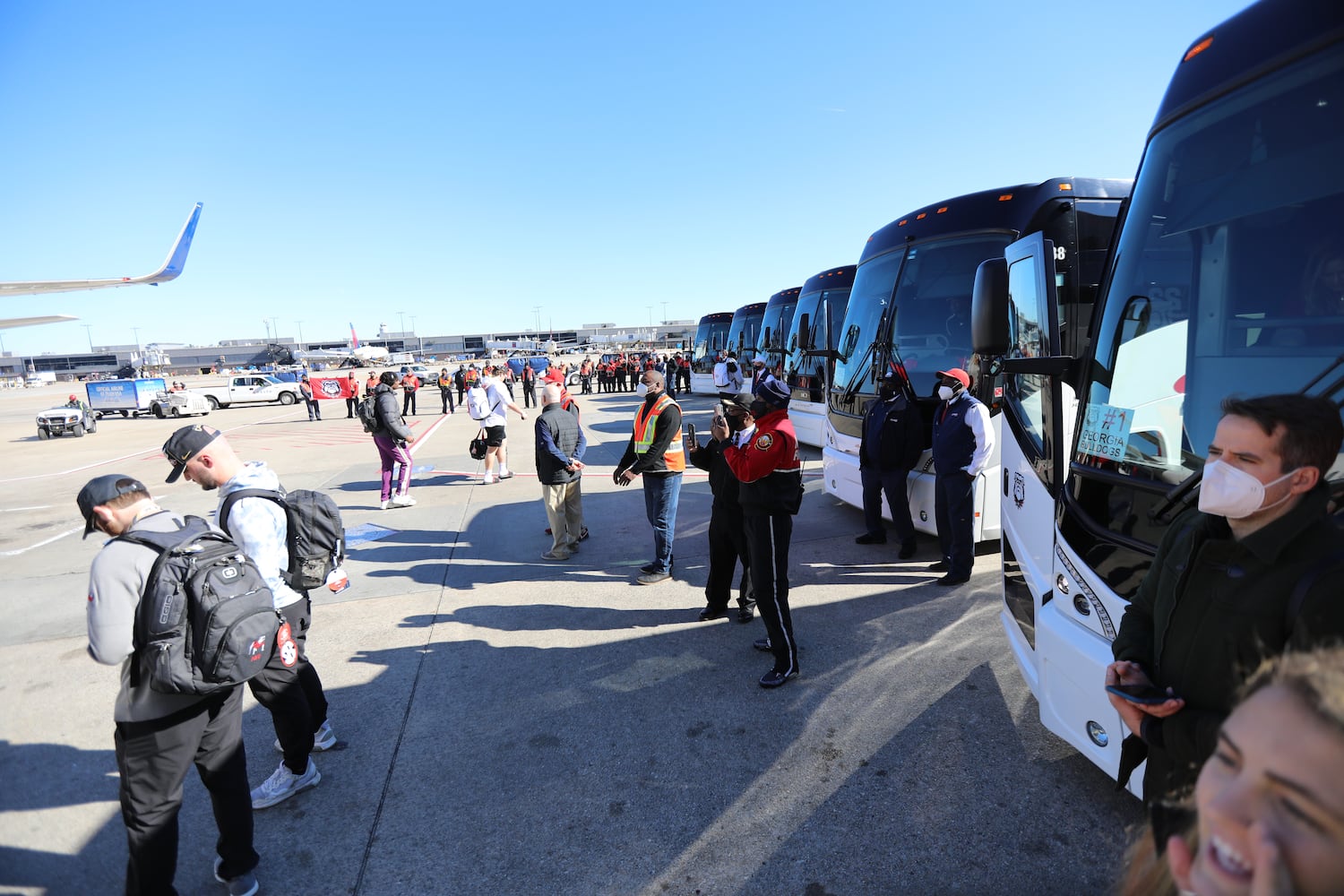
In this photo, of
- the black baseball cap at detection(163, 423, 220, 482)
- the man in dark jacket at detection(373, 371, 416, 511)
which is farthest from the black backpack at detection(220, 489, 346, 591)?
the man in dark jacket at detection(373, 371, 416, 511)

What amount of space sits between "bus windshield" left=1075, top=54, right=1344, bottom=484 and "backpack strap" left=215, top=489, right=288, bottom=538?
3608 mm

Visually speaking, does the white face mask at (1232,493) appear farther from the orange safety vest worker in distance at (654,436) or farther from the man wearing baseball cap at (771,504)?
the orange safety vest worker in distance at (654,436)

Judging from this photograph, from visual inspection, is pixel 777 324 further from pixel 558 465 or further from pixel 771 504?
pixel 771 504

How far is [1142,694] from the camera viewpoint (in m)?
1.62

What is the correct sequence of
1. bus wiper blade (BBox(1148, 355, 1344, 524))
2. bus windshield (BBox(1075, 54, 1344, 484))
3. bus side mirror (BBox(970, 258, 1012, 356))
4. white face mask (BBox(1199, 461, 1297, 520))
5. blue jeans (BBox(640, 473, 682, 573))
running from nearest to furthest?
1. white face mask (BBox(1199, 461, 1297, 520))
2. bus wiper blade (BBox(1148, 355, 1344, 524))
3. bus windshield (BBox(1075, 54, 1344, 484))
4. bus side mirror (BBox(970, 258, 1012, 356))
5. blue jeans (BBox(640, 473, 682, 573))

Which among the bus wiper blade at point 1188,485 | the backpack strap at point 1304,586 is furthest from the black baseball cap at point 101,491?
the bus wiper blade at point 1188,485

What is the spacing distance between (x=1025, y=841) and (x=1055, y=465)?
161 cm

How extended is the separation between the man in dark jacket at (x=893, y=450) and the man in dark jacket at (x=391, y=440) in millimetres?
5929

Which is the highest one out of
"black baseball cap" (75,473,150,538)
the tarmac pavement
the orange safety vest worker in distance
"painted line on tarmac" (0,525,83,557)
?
"black baseball cap" (75,473,150,538)

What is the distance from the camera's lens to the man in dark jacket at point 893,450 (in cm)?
604

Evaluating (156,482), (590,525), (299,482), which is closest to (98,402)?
(156,482)

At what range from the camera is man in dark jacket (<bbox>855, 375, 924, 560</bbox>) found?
604 cm

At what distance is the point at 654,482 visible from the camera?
5.95 m

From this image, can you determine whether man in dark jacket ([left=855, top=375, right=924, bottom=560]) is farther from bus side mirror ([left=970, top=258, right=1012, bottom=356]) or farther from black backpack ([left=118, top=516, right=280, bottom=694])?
black backpack ([left=118, top=516, right=280, bottom=694])
